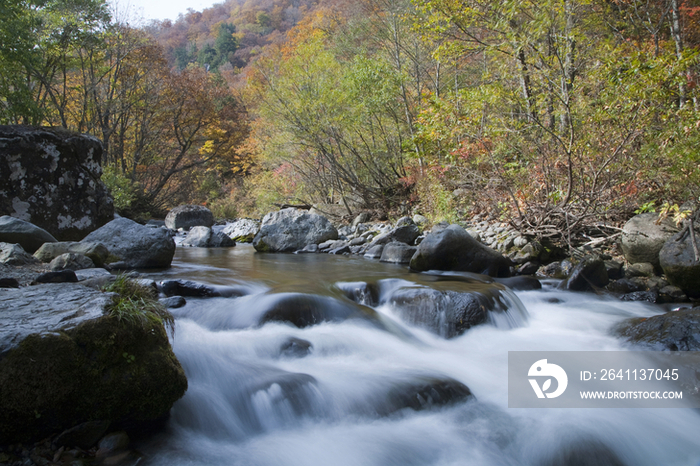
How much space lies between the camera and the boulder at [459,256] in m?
7.34

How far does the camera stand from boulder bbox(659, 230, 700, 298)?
5445mm

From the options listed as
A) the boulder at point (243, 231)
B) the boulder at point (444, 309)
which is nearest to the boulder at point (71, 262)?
the boulder at point (444, 309)

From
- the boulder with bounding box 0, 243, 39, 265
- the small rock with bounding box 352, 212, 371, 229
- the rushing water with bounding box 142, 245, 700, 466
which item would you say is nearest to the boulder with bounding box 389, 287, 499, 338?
the rushing water with bounding box 142, 245, 700, 466

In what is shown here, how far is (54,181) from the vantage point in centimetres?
823

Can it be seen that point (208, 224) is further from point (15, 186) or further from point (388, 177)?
point (15, 186)

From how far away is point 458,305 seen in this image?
4988mm

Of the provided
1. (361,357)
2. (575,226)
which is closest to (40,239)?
(361,357)

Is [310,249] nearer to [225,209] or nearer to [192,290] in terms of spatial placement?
[192,290]

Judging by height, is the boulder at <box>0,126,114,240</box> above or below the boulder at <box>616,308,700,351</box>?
above

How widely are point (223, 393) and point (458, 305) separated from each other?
295 cm

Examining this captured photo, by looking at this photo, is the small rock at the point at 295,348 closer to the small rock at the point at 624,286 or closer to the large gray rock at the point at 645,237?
the small rock at the point at 624,286

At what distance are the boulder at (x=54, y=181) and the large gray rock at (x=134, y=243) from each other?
5.62 feet

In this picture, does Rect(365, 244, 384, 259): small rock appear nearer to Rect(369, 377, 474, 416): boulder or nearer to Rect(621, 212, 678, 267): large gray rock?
Rect(621, 212, 678, 267): large gray rock

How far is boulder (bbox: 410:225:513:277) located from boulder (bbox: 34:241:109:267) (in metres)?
5.36
